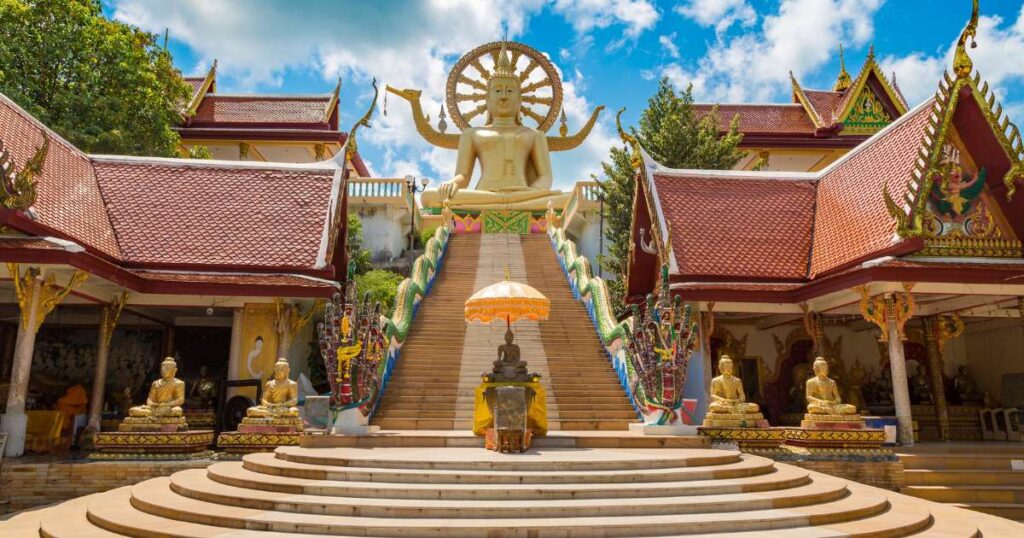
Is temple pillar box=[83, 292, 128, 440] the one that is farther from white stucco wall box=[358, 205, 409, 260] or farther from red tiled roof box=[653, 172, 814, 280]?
white stucco wall box=[358, 205, 409, 260]

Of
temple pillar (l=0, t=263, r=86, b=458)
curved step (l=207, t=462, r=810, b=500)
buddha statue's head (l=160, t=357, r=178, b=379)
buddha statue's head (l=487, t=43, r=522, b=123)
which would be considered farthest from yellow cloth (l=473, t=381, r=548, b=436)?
buddha statue's head (l=487, t=43, r=522, b=123)

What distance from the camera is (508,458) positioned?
286 inches

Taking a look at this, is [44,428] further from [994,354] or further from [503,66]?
[503,66]

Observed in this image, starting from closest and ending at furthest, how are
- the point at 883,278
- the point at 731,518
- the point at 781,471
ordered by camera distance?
the point at 731,518 < the point at 781,471 < the point at 883,278

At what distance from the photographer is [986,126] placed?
1159 cm

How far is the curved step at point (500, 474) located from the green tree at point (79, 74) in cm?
1356

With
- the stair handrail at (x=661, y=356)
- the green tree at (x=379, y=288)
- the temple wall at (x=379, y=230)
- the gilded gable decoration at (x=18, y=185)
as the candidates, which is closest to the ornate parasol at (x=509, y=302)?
the stair handrail at (x=661, y=356)

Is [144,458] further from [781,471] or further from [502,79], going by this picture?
[502,79]

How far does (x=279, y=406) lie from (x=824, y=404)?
317 inches

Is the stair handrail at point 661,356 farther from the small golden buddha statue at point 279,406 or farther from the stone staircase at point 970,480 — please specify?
the small golden buddha statue at point 279,406

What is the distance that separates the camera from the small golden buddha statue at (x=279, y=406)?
33.9ft

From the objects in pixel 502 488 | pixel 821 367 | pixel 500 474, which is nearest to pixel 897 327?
pixel 821 367

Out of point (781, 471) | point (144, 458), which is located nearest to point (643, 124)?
point (781, 471)

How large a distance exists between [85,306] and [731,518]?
556 inches
